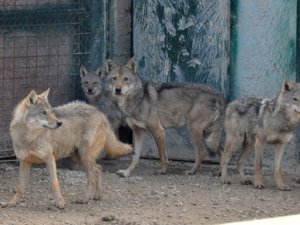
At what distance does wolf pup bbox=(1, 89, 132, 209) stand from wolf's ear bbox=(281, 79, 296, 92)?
2006 millimetres

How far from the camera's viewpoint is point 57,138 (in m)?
10.6

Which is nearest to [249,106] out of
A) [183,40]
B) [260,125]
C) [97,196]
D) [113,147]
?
[260,125]

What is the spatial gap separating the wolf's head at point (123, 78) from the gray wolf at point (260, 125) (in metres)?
1.53

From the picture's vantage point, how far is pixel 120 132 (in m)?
13.7

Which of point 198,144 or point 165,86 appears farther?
point 165,86

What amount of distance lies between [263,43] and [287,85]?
3.62 feet

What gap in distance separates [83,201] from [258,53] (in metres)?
3.33

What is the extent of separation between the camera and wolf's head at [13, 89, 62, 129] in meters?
10.3

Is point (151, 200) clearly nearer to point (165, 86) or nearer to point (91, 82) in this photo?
point (165, 86)

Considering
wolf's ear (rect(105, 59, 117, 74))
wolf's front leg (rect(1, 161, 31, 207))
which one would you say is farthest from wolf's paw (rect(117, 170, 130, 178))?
wolf's front leg (rect(1, 161, 31, 207))

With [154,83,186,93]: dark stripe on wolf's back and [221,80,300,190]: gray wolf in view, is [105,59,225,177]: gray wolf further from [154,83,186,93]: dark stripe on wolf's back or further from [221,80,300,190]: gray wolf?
[221,80,300,190]: gray wolf

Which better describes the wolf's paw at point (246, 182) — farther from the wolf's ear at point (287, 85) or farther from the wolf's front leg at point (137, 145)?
the wolf's front leg at point (137, 145)

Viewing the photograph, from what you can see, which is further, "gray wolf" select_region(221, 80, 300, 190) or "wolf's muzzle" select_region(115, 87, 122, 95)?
"wolf's muzzle" select_region(115, 87, 122, 95)

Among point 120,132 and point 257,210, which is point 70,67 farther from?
point 257,210
